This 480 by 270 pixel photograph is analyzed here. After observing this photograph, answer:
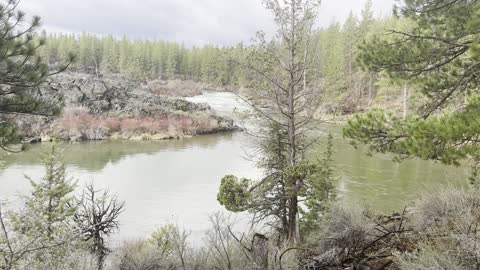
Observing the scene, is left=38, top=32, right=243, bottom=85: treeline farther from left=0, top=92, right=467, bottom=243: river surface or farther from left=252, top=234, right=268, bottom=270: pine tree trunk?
left=252, top=234, right=268, bottom=270: pine tree trunk

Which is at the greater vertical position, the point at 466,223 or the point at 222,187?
the point at 466,223

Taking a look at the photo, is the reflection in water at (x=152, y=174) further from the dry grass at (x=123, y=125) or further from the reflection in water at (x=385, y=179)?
the reflection in water at (x=385, y=179)

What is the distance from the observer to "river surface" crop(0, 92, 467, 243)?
1277 centimetres

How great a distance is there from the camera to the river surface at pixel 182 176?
12.8 meters

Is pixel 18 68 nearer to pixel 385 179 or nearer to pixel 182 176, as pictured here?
pixel 182 176

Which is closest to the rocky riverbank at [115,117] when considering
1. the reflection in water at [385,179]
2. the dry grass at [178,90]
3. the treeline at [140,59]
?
the reflection in water at [385,179]

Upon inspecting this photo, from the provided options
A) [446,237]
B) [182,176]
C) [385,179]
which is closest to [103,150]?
[182,176]

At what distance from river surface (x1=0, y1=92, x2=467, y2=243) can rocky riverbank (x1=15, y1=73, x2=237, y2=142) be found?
3449mm

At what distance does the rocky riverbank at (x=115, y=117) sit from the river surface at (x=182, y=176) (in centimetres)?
345

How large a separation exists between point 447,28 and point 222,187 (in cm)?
493

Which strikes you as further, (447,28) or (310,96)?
(310,96)

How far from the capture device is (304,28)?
8.59 metres

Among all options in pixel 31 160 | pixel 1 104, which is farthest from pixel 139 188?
pixel 1 104

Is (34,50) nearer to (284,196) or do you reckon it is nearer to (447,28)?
(284,196)
